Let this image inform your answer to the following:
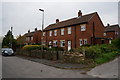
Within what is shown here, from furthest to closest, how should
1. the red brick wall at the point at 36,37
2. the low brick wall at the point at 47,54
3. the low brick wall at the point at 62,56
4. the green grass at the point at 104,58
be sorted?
1. the red brick wall at the point at 36,37
2. the low brick wall at the point at 47,54
3. the low brick wall at the point at 62,56
4. the green grass at the point at 104,58

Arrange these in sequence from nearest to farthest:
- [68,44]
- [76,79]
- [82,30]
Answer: [76,79] → [82,30] → [68,44]

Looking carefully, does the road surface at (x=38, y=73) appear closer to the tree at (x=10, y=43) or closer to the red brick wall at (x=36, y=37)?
the tree at (x=10, y=43)

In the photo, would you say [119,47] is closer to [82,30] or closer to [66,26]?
[82,30]

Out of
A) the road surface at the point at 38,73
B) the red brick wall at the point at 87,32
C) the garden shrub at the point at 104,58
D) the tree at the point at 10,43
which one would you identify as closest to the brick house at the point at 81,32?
the red brick wall at the point at 87,32

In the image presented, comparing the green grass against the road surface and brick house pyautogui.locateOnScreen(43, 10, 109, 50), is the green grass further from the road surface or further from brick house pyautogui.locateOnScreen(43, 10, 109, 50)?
brick house pyautogui.locateOnScreen(43, 10, 109, 50)

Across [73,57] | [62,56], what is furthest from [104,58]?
[62,56]

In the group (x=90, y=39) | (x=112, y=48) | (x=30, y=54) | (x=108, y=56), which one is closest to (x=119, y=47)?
(x=112, y=48)

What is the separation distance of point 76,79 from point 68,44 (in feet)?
72.1

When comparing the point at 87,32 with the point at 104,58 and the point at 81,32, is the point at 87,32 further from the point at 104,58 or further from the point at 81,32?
the point at 104,58

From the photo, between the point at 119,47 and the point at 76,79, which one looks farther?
the point at 119,47

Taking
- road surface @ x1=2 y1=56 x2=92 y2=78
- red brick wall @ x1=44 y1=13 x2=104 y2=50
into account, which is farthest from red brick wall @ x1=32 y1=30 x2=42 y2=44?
road surface @ x1=2 y1=56 x2=92 y2=78

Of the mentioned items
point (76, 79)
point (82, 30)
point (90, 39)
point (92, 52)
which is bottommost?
point (76, 79)

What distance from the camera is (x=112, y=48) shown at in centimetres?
1780

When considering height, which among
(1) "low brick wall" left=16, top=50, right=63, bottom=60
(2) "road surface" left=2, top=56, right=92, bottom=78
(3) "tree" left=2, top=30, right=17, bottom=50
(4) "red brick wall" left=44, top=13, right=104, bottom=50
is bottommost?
(2) "road surface" left=2, top=56, right=92, bottom=78
